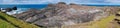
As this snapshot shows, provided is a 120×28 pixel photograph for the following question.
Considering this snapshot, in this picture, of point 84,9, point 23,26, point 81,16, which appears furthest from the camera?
point 84,9

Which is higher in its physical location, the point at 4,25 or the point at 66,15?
the point at 4,25

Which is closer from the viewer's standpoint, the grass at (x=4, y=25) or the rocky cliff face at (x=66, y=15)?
the grass at (x=4, y=25)

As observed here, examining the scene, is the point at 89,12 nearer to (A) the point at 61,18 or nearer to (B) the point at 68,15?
(B) the point at 68,15

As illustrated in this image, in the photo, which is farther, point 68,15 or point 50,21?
point 68,15

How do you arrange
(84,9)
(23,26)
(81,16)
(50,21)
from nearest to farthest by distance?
(23,26), (50,21), (81,16), (84,9)

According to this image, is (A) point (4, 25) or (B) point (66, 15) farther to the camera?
(B) point (66, 15)

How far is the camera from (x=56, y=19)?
98.1 m

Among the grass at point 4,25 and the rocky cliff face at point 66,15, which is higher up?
the grass at point 4,25

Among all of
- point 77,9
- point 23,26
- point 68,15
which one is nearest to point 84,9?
point 77,9

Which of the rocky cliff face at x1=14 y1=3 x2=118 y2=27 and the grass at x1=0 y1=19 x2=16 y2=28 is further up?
the grass at x1=0 y1=19 x2=16 y2=28

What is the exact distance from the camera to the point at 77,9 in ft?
386

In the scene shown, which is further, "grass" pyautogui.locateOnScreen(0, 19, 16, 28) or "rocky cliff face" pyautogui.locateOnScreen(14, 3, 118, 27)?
"rocky cliff face" pyautogui.locateOnScreen(14, 3, 118, 27)

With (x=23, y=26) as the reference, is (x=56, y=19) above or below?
below

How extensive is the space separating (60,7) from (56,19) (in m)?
24.4
